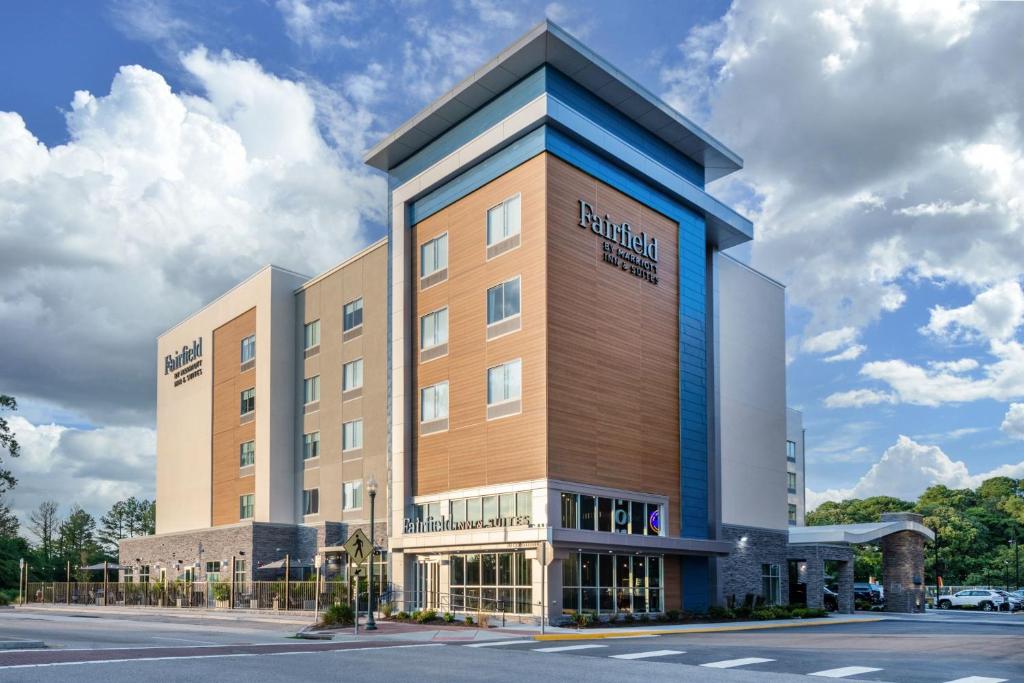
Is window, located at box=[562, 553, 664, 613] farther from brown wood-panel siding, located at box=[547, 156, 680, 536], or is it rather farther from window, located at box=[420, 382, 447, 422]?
window, located at box=[420, 382, 447, 422]

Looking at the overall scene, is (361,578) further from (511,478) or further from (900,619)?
(900,619)

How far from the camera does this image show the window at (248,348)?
61.6 m

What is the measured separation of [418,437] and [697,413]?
13576mm

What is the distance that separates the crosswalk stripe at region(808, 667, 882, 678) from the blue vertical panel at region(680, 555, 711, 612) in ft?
77.5

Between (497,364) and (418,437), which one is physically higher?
(497,364)

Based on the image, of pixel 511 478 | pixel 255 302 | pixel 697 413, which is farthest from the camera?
pixel 255 302

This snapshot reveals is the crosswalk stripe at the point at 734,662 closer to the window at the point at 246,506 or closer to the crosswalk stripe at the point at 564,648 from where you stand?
the crosswalk stripe at the point at 564,648

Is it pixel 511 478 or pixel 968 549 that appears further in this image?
pixel 968 549

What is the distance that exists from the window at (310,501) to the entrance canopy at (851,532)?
27.3 m

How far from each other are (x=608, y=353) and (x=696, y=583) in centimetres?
1213

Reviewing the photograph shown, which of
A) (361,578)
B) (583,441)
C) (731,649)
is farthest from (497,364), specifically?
(731,649)

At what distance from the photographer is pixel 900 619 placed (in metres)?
50.1

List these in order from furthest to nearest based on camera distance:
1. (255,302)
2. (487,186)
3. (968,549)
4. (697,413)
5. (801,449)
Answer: (968,549) < (801,449) < (255,302) < (697,413) < (487,186)

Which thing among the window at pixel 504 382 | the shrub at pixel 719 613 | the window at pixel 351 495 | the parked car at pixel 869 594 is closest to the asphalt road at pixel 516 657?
the shrub at pixel 719 613
